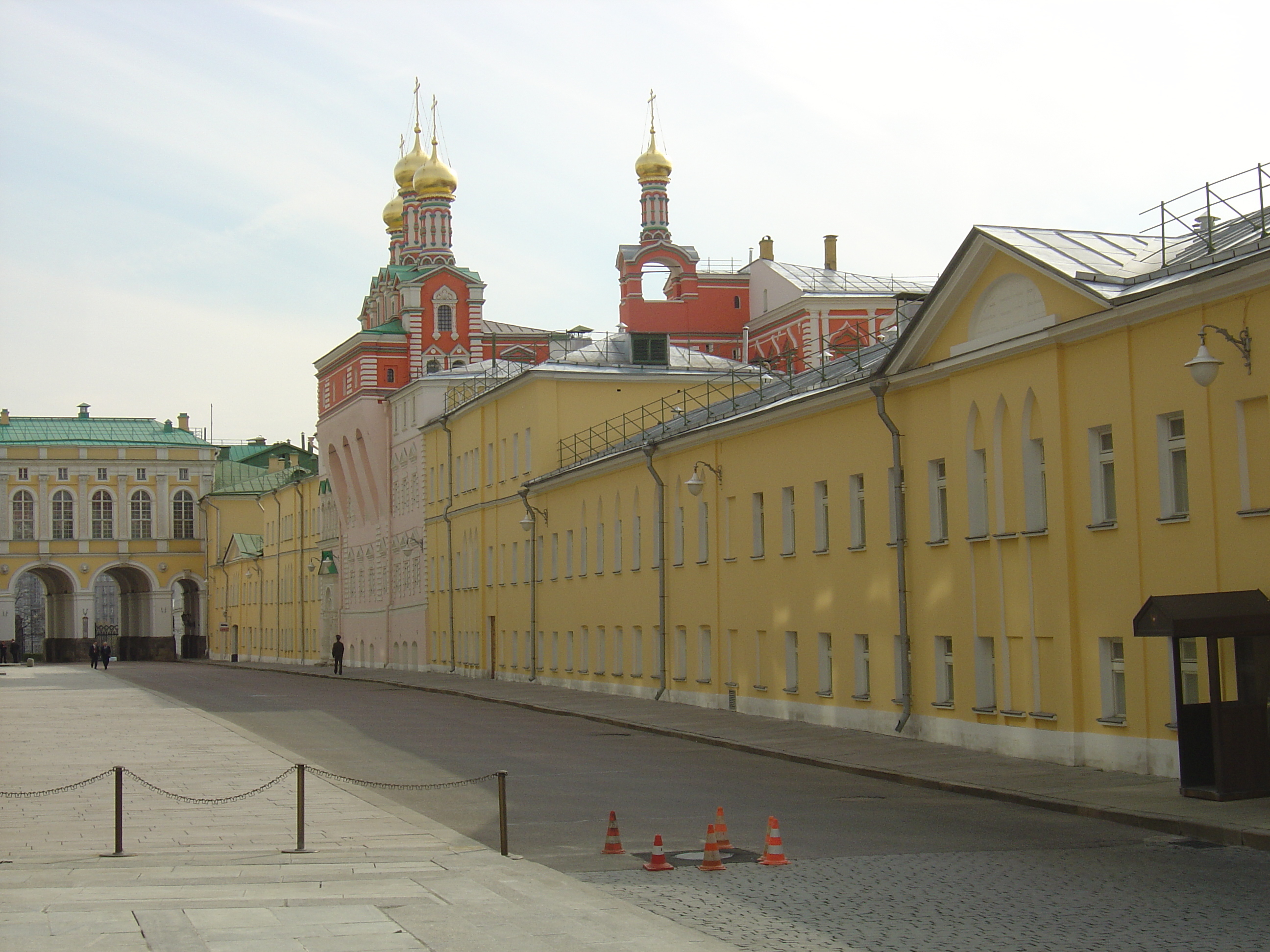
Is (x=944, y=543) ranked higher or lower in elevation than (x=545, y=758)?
higher

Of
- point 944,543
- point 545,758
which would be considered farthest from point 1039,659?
point 545,758

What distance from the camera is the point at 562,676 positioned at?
44156mm

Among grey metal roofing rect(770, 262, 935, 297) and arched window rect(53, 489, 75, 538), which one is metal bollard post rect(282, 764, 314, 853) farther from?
arched window rect(53, 489, 75, 538)

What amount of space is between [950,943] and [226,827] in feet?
26.9

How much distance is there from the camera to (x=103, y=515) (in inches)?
4222

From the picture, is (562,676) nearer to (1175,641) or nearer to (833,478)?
(833,478)

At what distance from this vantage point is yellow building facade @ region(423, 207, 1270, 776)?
59.8ft

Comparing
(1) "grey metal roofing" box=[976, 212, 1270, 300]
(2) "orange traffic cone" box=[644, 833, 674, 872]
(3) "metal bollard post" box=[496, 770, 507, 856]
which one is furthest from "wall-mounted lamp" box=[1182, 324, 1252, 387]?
(3) "metal bollard post" box=[496, 770, 507, 856]

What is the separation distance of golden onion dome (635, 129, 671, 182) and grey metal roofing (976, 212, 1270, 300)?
6328 centimetres

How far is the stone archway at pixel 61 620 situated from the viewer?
104500 millimetres

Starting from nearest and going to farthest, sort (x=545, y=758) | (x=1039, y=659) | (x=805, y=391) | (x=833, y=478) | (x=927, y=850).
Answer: (x=927, y=850)
(x=1039, y=659)
(x=545, y=758)
(x=833, y=478)
(x=805, y=391)

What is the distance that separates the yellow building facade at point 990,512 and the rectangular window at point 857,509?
0.04 m

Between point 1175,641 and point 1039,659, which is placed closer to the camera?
point 1175,641

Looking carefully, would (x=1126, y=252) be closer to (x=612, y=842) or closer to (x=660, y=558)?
(x=612, y=842)
